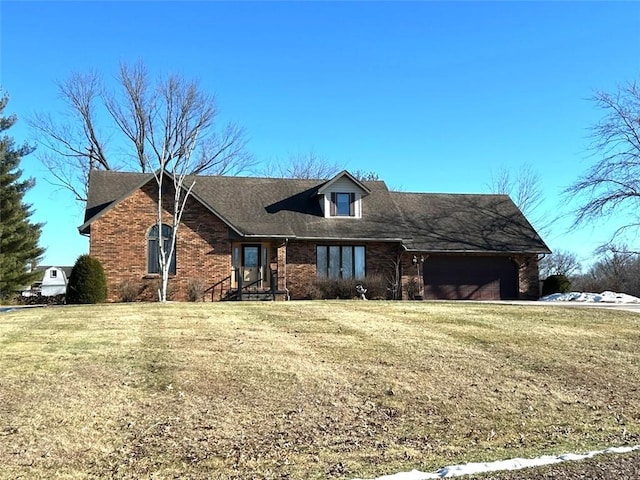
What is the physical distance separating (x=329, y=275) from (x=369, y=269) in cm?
187

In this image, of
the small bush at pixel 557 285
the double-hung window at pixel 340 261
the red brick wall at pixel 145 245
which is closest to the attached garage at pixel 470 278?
the small bush at pixel 557 285

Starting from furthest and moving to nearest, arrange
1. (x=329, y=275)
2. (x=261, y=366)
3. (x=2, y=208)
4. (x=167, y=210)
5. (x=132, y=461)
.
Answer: (x=2, y=208) → (x=329, y=275) → (x=167, y=210) → (x=261, y=366) → (x=132, y=461)

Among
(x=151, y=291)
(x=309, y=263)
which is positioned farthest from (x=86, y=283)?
(x=309, y=263)

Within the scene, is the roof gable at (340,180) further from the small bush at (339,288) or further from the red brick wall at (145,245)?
the red brick wall at (145,245)

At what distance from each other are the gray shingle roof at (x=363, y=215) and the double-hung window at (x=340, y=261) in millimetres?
732

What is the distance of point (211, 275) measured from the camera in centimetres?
2419

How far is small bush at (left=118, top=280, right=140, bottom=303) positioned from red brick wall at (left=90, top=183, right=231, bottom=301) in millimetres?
115

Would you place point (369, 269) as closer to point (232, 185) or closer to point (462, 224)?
point (462, 224)

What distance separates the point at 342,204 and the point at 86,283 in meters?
12.2

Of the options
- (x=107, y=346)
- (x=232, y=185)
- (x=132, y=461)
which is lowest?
(x=132, y=461)

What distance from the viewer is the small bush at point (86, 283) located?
2114cm

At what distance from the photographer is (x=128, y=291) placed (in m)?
22.9

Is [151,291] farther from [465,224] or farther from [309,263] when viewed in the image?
[465,224]

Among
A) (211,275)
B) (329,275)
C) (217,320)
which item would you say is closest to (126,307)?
(217,320)
